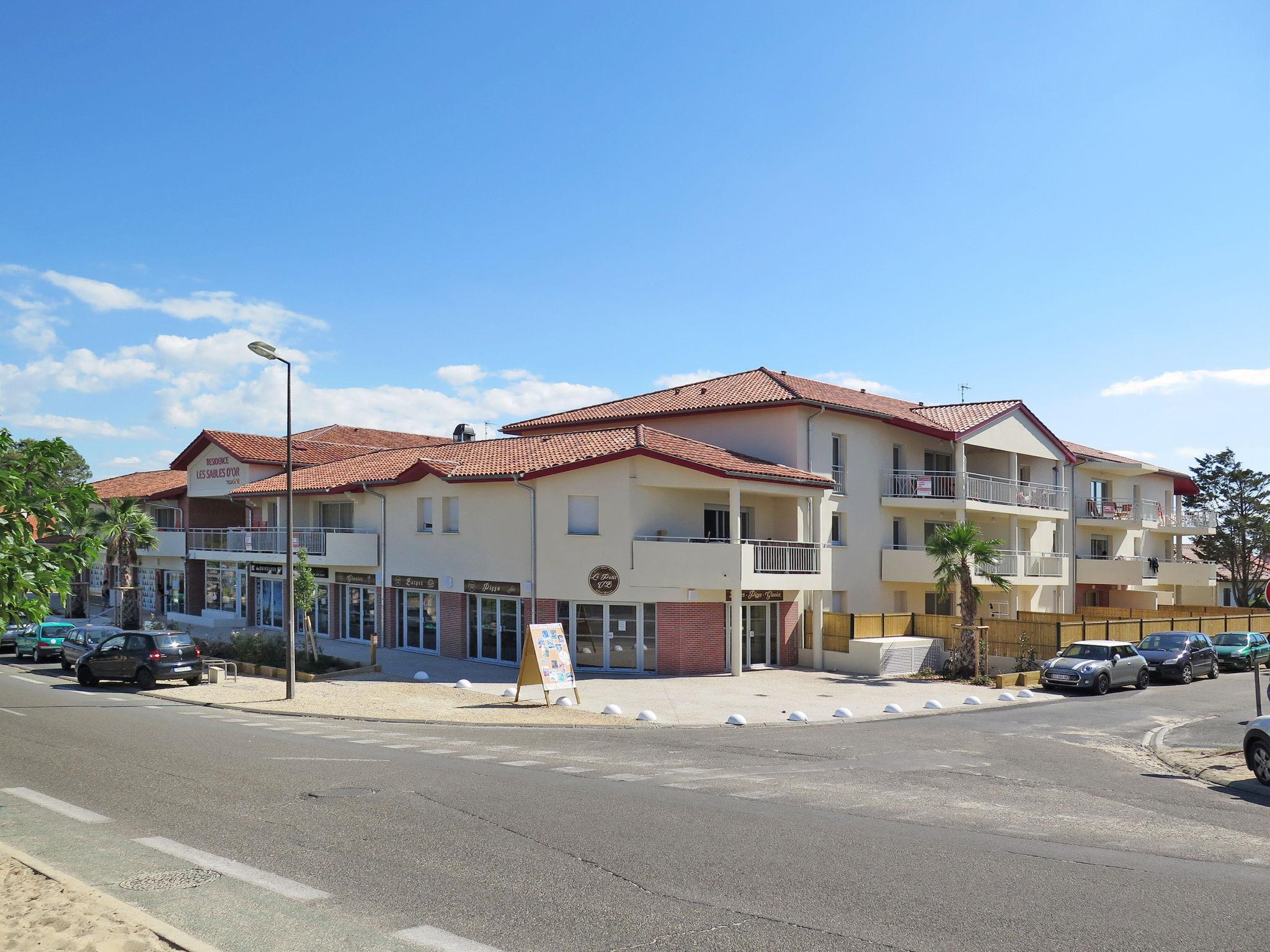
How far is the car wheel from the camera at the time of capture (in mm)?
13500

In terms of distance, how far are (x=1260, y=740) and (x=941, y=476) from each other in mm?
23265

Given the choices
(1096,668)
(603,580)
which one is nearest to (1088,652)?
(1096,668)

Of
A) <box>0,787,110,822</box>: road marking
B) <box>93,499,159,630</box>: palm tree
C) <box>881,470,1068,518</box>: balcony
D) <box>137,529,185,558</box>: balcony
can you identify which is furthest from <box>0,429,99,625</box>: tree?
<box>137,529,185,558</box>: balcony

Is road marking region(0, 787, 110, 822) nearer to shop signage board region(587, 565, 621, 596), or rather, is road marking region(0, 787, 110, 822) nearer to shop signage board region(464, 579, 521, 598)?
shop signage board region(587, 565, 621, 596)

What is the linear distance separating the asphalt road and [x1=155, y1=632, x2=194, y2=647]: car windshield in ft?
27.4

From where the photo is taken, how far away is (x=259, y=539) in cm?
3947

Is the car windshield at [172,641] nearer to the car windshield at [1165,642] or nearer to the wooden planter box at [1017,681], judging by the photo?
the wooden planter box at [1017,681]

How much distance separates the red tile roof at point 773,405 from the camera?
111ft

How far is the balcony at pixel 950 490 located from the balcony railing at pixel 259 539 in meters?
19.6

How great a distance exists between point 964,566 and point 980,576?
749 cm

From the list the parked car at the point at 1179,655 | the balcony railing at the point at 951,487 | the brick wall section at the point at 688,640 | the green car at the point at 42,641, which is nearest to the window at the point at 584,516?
the brick wall section at the point at 688,640

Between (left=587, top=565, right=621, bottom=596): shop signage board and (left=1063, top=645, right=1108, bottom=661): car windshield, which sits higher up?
(left=587, top=565, right=621, bottom=596): shop signage board

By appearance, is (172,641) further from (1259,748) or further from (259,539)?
(1259,748)

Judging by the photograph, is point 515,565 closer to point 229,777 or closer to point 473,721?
point 473,721
